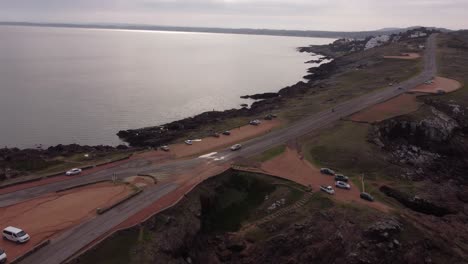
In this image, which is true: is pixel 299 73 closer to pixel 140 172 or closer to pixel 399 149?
Answer: pixel 399 149

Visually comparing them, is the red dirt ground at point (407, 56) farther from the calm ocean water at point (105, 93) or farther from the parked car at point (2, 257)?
the parked car at point (2, 257)

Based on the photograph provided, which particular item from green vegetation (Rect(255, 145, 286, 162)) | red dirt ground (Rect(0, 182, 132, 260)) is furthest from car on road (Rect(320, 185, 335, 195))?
red dirt ground (Rect(0, 182, 132, 260))

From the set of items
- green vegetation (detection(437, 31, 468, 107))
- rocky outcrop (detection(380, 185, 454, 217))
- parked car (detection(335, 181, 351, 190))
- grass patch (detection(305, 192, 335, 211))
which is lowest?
rocky outcrop (detection(380, 185, 454, 217))

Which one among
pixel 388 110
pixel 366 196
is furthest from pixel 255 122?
pixel 366 196

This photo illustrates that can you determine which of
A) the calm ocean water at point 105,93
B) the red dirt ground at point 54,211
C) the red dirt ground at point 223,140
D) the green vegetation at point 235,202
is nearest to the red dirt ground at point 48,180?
the red dirt ground at point 54,211

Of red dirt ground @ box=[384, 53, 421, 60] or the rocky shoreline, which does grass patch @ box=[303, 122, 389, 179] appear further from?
red dirt ground @ box=[384, 53, 421, 60]

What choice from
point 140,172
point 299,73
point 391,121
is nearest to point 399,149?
point 391,121
